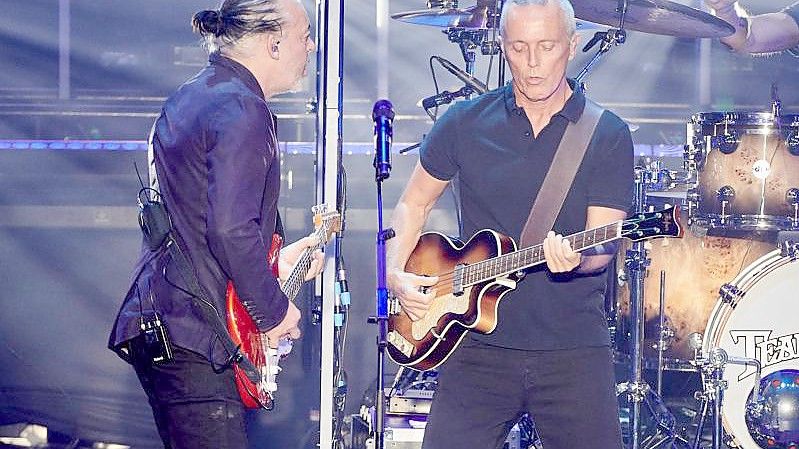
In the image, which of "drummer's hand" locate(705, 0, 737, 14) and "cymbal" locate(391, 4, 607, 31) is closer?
"drummer's hand" locate(705, 0, 737, 14)

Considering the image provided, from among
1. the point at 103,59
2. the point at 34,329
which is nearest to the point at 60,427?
the point at 34,329

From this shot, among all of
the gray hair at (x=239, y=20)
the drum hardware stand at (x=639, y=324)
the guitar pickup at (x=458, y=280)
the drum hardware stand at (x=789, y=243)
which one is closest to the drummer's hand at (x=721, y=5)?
the drum hardware stand at (x=639, y=324)

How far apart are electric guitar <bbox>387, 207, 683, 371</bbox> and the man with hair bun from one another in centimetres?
79

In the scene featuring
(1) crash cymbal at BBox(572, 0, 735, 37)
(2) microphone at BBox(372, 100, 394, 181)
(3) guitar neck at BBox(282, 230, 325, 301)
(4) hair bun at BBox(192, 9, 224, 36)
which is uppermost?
(1) crash cymbal at BBox(572, 0, 735, 37)

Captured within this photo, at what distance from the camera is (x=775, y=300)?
5.82 metres

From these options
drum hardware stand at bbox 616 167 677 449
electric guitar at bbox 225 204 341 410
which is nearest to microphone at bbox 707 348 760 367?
drum hardware stand at bbox 616 167 677 449

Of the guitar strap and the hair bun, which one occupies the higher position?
the hair bun

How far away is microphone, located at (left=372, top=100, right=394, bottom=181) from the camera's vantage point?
368 cm

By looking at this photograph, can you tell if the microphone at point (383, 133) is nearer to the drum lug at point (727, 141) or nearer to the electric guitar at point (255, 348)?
the electric guitar at point (255, 348)

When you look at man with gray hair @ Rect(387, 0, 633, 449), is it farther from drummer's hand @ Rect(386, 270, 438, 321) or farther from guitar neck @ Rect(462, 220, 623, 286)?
drummer's hand @ Rect(386, 270, 438, 321)

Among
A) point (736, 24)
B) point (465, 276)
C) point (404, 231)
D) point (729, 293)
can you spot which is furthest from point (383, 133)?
point (729, 293)

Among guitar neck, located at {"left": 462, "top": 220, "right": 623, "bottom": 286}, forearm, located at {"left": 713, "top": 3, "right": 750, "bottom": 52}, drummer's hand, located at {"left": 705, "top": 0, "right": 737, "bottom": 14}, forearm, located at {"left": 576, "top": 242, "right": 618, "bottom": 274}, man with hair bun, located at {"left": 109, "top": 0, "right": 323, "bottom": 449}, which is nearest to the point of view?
man with hair bun, located at {"left": 109, "top": 0, "right": 323, "bottom": 449}

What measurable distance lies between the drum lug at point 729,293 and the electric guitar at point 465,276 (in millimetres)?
2363

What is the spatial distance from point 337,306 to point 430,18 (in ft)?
7.00
